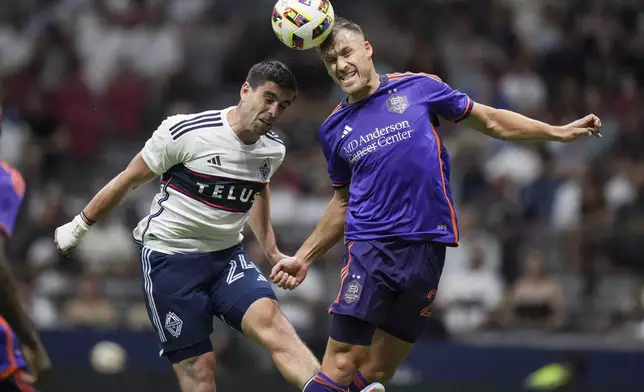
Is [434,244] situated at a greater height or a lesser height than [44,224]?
greater

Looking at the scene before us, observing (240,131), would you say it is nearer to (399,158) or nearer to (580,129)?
(399,158)

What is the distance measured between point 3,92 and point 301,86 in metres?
4.65

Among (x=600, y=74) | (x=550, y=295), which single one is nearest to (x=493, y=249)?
(x=550, y=295)

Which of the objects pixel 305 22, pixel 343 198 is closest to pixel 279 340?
pixel 343 198

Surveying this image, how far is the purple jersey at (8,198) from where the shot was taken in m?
6.70

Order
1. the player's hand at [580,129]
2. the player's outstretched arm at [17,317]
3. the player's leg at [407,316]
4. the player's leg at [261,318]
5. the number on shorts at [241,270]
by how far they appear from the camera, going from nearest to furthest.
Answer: the player's outstretched arm at [17,317]
the player's hand at [580,129]
the player's leg at [407,316]
the player's leg at [261,318]
the number on shorts at [241,270]

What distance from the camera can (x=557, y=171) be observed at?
13367mm

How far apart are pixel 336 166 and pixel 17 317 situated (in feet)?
7.16

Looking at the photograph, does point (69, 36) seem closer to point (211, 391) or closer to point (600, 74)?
point (600, 74)

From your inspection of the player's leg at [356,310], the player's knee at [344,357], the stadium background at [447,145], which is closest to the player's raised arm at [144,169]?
the player's leg at [356,310]

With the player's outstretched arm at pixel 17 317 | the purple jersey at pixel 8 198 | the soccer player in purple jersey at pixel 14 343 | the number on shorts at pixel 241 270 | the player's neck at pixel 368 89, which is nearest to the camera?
the player's outstretched arm at pixel 17 317

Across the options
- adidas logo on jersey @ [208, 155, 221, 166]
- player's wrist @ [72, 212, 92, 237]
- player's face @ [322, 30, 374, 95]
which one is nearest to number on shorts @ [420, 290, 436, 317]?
player's face @ [322, 30, 374, 95]

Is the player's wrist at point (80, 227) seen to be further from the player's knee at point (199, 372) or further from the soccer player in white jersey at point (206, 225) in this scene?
the player's knee at point (199, 372)

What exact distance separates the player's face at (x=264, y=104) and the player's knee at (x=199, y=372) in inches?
59.6
